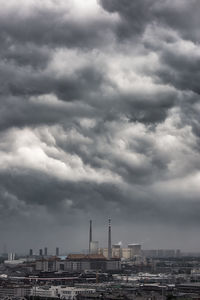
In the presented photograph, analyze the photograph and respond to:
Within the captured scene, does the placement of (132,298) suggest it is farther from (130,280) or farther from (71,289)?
(130,280)

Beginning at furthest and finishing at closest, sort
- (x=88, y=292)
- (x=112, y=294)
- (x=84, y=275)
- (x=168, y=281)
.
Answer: (x=84, y=275) → (x=168, y=281) → (x=88, y=292) → (x=112, y=294)

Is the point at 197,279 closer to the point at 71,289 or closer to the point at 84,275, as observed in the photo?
the point at 84,275

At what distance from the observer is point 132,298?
337 feet

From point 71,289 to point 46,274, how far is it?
61.1 metres

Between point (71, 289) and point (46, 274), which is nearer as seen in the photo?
point (71, 289)

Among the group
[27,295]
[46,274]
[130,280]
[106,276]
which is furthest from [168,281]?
[27,295]

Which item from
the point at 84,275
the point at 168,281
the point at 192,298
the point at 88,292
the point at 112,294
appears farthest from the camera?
the point at 84,275

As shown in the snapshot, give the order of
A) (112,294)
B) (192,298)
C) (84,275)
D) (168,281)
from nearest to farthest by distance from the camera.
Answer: (192,298) < (112,294) < (168,281) < (84,275)

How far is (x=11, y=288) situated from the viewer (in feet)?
409

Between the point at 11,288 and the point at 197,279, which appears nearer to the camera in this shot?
the point at 11,288

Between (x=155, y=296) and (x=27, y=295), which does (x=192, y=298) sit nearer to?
(x=155, y=296)

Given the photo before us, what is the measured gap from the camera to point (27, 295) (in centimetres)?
12069

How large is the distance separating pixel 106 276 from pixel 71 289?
59624 millimetres

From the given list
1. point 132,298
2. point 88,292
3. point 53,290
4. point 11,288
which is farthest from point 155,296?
point 11,288
